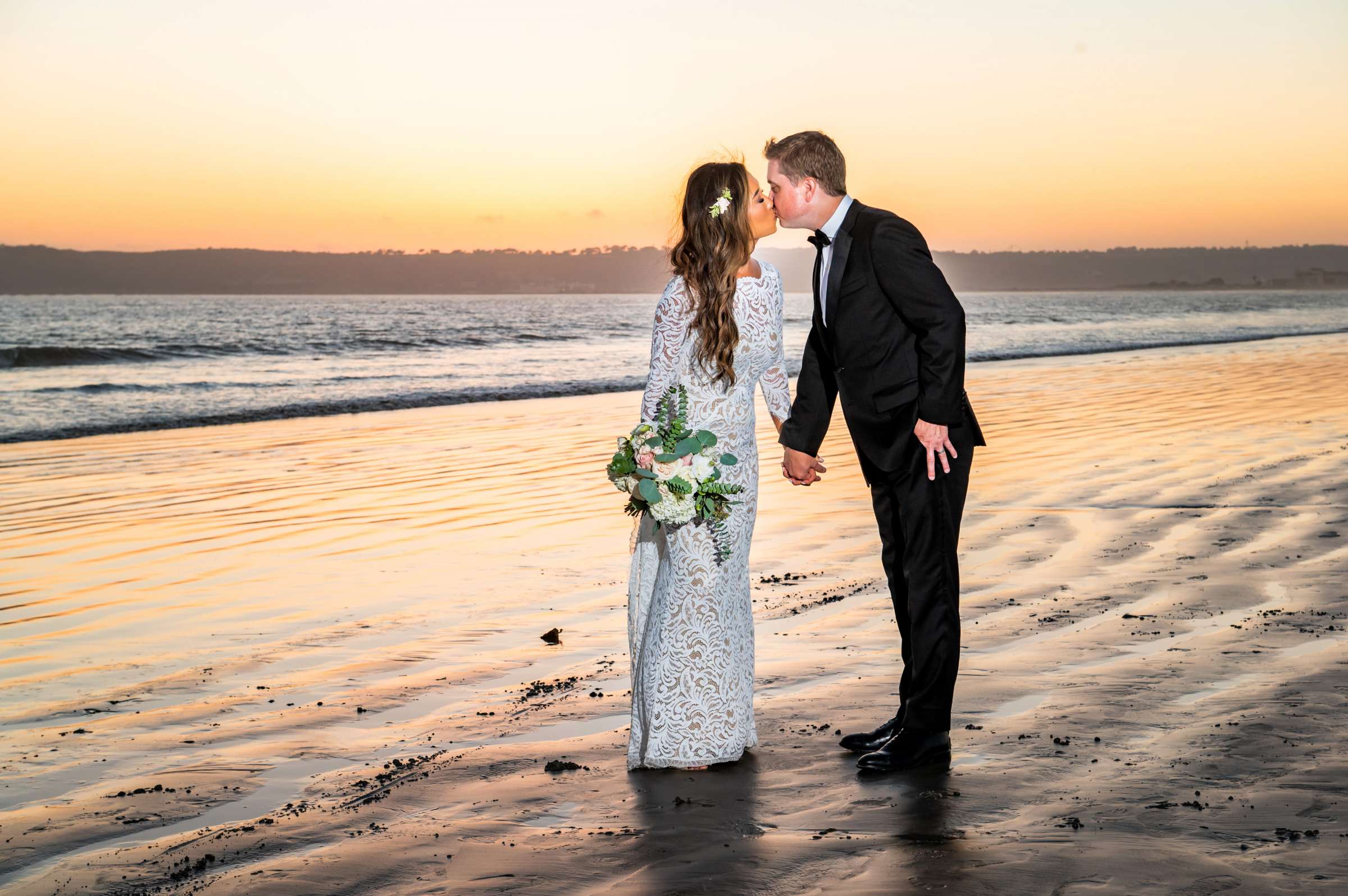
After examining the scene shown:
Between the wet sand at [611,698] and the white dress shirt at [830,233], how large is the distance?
5.36 ft

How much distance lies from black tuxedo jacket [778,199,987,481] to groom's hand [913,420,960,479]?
28 millimetres

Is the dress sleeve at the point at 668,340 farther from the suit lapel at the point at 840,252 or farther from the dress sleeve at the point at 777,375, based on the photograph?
the suit lapel at the point at 840,252

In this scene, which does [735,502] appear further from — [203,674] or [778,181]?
[203,674]

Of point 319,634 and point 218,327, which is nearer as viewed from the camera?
point 319,634

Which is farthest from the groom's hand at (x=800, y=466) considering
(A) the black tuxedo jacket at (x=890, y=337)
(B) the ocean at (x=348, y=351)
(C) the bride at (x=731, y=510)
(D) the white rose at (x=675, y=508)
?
(B) the ocean at (x=348, y=351)

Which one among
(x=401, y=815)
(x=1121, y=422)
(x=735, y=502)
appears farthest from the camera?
(x=1121, y=422)

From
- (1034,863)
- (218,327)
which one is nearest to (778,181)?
(1034,863)

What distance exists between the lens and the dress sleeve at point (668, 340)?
4.18 m

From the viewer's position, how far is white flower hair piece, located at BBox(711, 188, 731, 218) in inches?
157

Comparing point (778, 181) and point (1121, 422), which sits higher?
point (778, 181)

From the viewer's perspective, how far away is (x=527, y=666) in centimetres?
520

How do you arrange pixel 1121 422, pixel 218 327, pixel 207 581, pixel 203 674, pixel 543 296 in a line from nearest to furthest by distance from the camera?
pixel 203 674 → pixel 207 581 → pixel 1121 422 → pixel 218 327 → pixel 543 296

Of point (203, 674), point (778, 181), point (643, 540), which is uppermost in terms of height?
point (778, 181)

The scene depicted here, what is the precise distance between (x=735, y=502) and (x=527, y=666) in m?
1.47
